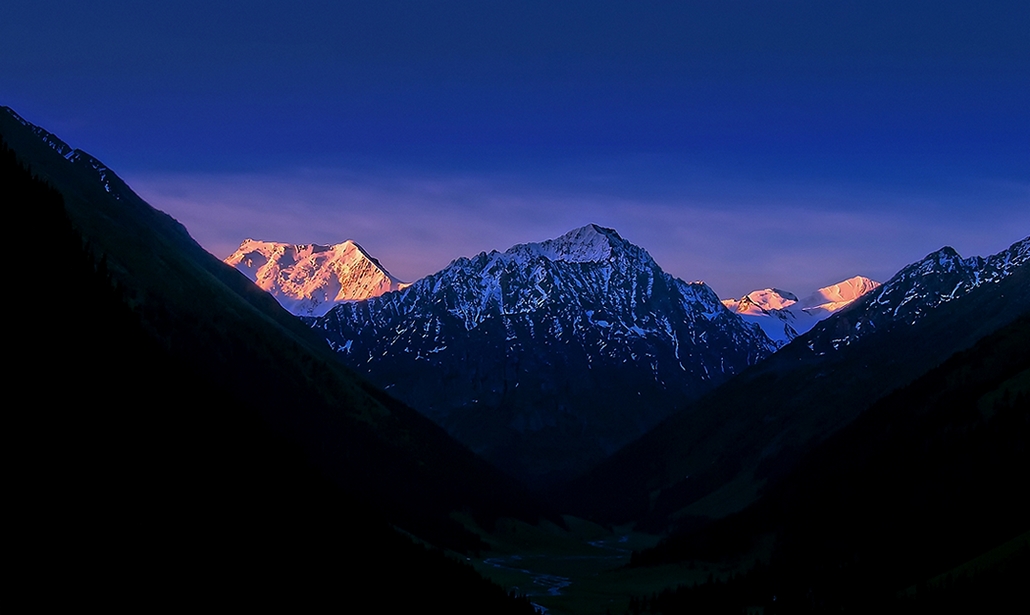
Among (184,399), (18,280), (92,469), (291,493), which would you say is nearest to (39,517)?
(92,469)

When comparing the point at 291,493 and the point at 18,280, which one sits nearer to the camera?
the point at 18,280

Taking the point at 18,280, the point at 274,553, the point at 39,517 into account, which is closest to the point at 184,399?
the point at 274,553

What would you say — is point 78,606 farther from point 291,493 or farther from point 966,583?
point 966,583

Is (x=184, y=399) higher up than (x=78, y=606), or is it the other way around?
(x=184, y=399)

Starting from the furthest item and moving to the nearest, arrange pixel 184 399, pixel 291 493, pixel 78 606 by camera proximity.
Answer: pixel 291 493 < pixel 184 399 < pixel 78 606

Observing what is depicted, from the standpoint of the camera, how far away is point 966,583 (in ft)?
584

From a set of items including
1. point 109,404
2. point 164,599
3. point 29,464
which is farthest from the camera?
point 109,404

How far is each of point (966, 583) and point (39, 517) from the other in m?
149

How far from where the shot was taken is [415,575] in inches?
7318

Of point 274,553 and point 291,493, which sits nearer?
point 274,553

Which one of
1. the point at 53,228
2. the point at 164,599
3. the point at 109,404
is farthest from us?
the point at 53,228

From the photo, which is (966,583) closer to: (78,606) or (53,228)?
(78,606)

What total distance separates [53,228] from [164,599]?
2525 inches

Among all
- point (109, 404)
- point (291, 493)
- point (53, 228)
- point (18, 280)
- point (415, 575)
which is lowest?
point (415, 575)
